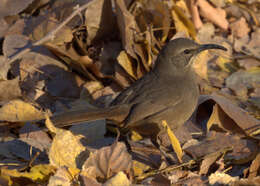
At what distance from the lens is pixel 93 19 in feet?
15.8

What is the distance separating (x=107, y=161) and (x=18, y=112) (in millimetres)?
1302

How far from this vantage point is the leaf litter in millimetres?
2980

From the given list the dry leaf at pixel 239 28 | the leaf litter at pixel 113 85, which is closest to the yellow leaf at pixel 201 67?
the leaf litter at pixel 113 85

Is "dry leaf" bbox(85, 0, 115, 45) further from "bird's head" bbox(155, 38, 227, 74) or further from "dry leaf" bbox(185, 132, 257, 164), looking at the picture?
"dry leaf" bbox(185, 132, 257, 164)

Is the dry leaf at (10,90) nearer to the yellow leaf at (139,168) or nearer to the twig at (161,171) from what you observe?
the yellow leaf at (139,168)

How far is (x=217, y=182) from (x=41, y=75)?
2.46 meters

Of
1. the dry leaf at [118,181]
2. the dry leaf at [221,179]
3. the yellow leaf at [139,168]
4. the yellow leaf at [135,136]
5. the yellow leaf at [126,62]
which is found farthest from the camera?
the yellow leaf at [126,62]

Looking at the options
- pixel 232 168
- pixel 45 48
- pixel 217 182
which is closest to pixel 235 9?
pixel 45 48

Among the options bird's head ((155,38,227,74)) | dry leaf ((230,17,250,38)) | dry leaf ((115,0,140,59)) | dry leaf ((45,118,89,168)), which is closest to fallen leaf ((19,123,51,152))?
dry leaf ((45,118,89,168))

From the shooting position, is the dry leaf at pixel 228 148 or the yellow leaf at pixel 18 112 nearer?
the dry leaf at pixel 228 148

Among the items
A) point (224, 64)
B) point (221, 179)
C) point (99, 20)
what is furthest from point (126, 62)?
point (221, 179)

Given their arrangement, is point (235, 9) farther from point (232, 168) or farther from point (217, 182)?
point (217, 182)

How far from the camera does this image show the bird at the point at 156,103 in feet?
12.6

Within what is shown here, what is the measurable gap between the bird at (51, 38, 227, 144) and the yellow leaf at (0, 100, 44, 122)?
0.43 m
